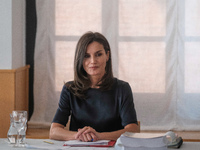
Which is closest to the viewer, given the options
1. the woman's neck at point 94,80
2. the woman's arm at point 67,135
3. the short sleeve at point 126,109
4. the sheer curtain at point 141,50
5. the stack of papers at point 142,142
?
the stack of papers at point 142,142

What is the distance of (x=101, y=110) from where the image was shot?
2371 millimetres

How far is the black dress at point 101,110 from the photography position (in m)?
2.36

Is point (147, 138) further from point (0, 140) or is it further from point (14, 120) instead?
point (0, 140)

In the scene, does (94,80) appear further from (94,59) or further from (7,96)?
(7,96)

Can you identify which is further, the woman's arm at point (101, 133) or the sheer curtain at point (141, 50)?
the sheer curtain at point (141, 50)

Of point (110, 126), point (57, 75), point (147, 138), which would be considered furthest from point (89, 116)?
point (57, 75)

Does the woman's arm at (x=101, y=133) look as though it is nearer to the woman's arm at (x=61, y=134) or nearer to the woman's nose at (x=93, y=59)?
the woman's arm at (x=61, y=134)

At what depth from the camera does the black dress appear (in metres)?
2.36

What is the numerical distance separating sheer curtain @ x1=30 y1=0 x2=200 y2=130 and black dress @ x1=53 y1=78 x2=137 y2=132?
1.89 metres

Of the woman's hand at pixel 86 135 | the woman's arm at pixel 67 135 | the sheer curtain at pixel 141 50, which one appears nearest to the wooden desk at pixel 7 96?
the sheer curtain at pixel 141 50

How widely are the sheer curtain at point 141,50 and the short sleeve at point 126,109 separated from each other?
74.5 inches

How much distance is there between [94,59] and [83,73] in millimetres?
163

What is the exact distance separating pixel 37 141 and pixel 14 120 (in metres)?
0.18

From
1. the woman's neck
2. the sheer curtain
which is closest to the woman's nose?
the woman's neck
